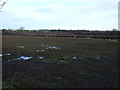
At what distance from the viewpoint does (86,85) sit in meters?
5.30

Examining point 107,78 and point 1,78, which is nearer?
point 1,78

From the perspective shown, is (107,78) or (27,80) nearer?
(27,80)

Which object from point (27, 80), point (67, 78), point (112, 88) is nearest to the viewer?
point (112, 88)

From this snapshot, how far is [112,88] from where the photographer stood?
5086 millimetres

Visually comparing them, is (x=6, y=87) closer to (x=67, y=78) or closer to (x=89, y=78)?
(x=67, y=78)

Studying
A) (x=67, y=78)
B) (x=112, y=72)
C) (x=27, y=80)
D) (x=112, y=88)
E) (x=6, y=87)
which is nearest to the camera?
(x=6, y=87)

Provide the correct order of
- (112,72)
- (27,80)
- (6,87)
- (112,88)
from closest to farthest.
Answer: (6,87) → (112,88) → (27,80) → (112,72)

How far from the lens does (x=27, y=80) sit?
557cm

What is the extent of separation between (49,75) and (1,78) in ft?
6.04

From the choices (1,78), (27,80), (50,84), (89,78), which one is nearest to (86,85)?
(89,78)

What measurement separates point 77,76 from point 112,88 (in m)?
1.58

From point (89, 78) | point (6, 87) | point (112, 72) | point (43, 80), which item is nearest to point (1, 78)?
point (6, 87)

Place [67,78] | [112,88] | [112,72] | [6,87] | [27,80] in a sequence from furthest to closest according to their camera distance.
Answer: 1. [112,72]
2. [67,78]
3. [27,80]
4. [112,88]
5. [6,87]

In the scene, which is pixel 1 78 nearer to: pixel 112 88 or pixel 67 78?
pixel 67 78
